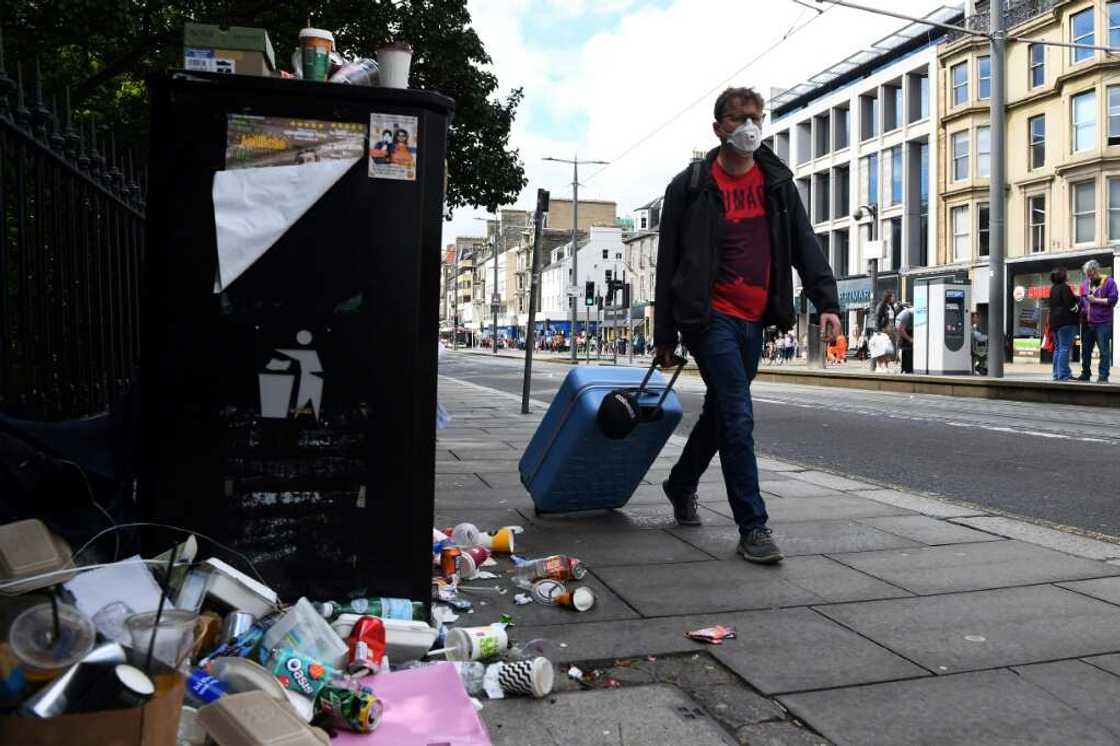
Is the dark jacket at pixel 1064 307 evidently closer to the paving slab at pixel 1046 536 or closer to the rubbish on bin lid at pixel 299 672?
the paving slab at pixel 1046 536

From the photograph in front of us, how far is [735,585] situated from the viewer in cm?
321

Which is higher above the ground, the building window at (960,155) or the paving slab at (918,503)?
the building window at (960,155)

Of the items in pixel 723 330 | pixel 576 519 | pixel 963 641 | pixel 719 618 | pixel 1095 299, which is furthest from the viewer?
pixel 1095 299

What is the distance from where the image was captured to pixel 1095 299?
13.6 metres

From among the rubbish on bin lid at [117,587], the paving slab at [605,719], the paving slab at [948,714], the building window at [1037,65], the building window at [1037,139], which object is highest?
the building window at [1037,65]

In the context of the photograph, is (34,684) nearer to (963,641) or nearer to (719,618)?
(719,618)

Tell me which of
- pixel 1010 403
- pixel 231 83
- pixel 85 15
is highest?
pixel 85 15

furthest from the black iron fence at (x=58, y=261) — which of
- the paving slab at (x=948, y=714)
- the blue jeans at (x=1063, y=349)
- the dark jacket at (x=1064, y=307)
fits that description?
the blue jeans at (x=1063, y=349)

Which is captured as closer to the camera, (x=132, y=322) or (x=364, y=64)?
(x=364, y=64)

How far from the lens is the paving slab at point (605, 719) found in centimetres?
197

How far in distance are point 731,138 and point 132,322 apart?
312 centimetres

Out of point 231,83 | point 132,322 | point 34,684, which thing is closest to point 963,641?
point 34,684

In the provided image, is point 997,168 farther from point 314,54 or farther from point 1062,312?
point 314,54

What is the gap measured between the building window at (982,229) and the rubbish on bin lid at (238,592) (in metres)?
36.8
